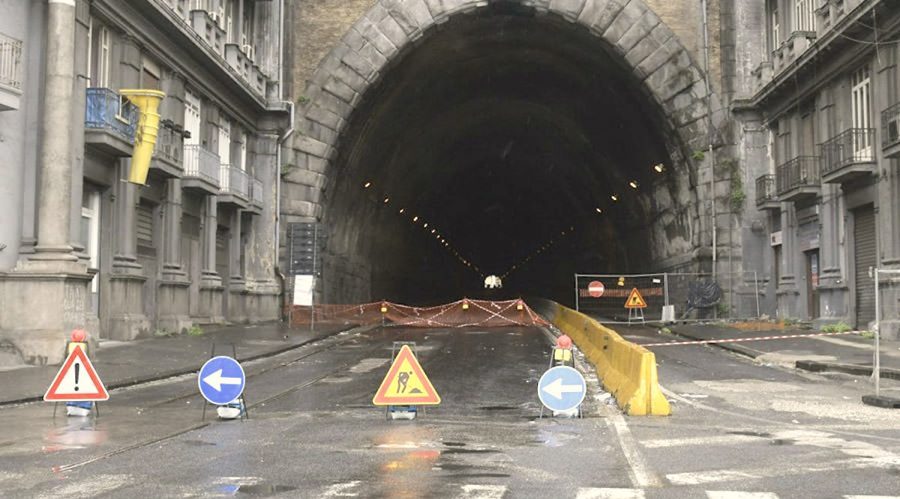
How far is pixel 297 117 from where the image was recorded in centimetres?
3688

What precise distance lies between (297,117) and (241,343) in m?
14.9

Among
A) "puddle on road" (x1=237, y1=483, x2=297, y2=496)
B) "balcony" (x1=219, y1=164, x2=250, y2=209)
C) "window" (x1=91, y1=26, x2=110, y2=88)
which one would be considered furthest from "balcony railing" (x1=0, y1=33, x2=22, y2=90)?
"puddle on road" (x1=237, y1=483, x2=297, y2=496)

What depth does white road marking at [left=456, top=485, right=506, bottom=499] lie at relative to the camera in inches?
281

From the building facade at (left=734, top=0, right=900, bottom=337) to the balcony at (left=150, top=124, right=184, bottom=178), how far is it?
62.4 feet

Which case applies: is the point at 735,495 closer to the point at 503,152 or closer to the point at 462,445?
the point at 462,445

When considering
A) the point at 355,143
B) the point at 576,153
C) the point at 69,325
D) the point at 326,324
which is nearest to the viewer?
the point at 69,325

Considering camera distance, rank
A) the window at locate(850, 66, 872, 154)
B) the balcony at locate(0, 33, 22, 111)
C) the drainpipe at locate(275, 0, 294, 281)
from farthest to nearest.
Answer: the drainpipe at locate(275, 0, 294, 281)
the window at locate(850, 66, 872, 154)
the balcony at locate(0, 33, 22, 111)

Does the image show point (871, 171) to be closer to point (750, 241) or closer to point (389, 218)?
point (750, 241)

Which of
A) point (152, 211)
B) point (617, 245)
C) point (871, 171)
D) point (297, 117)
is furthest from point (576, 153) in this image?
point (152, 211)

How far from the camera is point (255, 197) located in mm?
35062

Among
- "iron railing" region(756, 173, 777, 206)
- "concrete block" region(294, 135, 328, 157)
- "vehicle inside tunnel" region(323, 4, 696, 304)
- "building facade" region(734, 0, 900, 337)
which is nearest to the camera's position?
"building facade" region(734, 0, 900, 337)

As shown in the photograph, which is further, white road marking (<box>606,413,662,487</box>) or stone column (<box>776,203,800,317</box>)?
stone column (<box>776,203,800,317</box>)

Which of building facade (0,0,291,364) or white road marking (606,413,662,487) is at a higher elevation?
building facade (0,0,291,364)

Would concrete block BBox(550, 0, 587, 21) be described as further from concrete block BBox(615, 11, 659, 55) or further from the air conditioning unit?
the air conditioning unit
